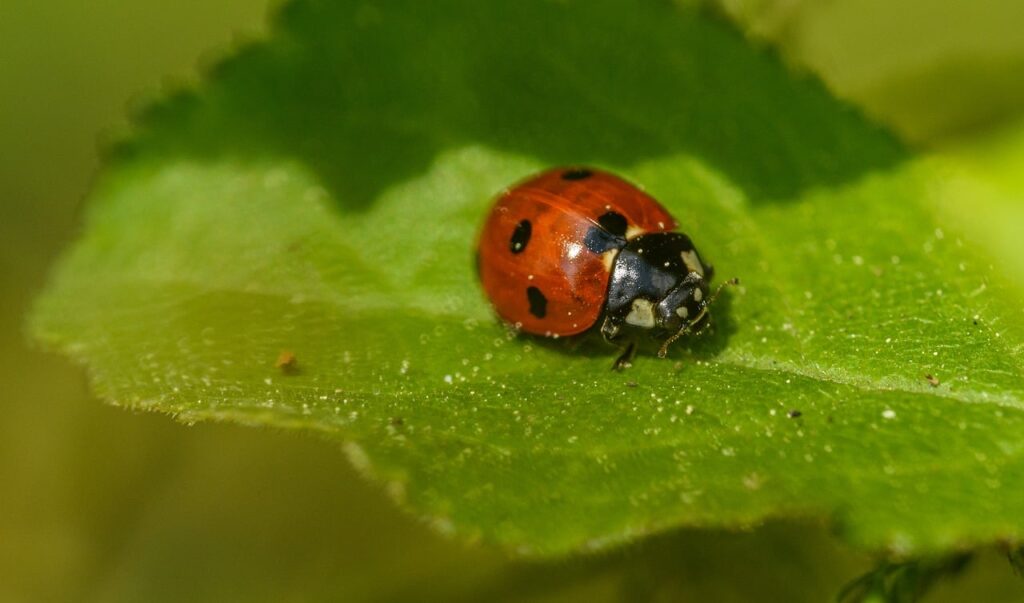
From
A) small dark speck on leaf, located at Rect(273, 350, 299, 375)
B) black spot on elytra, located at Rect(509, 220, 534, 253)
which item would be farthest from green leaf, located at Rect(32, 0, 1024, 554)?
black spot on elytra, located at Rect(509, 220, 534, 253)

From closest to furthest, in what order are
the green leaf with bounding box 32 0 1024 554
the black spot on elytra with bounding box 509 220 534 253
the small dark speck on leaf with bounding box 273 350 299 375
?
1. the green leaf with bounding box 32 0 1024 554
2. the small dark speck on leaf with bounding box 273 350 299 375
3. the black spot on elytra with bounding box 509 220 534 253

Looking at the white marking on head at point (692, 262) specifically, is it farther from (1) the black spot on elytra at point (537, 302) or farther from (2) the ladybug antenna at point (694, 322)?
(1) the black spot on elytra at point (537, 302)

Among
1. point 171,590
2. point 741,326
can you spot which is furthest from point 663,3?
point 171,590

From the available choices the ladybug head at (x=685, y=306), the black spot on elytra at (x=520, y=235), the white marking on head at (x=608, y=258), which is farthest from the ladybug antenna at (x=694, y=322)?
the black spot on elytra at (x=520, y=235)

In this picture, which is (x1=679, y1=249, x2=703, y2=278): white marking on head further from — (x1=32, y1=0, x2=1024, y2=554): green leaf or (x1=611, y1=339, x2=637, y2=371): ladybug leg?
(x1=611, y1=339, x2=637, y2=371): ladybug leg

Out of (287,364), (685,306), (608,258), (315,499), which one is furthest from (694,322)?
(315,499)

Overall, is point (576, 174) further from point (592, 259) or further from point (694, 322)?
point (694, 322)
